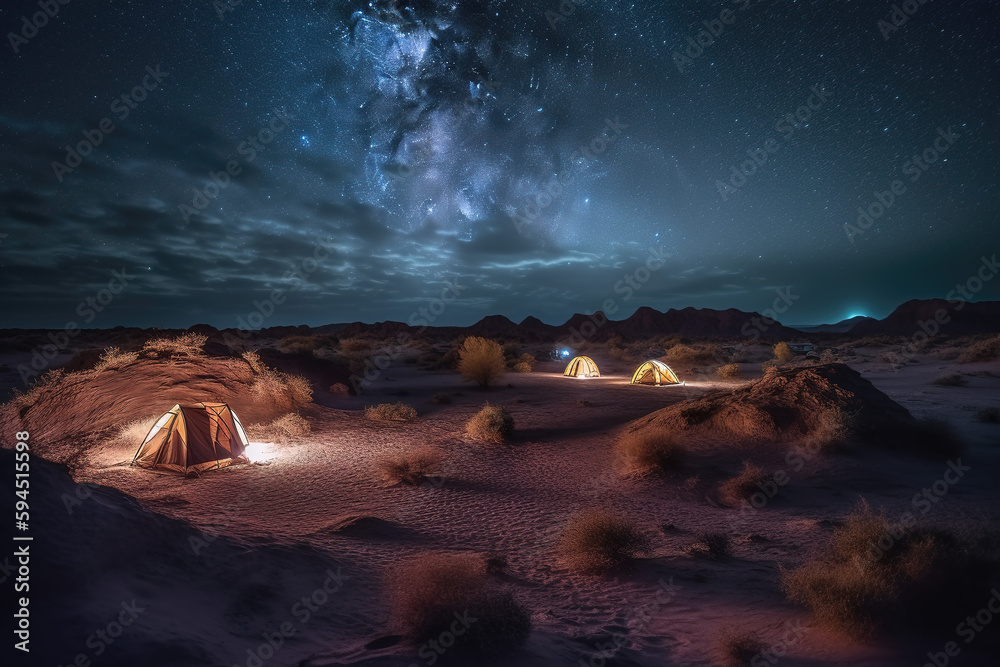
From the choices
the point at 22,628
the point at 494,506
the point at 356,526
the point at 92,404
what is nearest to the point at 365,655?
the point at 22,628

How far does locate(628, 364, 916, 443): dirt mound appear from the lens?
11305 millimetres

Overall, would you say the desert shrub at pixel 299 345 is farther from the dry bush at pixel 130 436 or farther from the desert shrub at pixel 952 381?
the desert shrub at pixel 952 381

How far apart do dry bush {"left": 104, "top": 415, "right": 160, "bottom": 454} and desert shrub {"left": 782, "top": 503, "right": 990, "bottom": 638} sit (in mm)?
15077

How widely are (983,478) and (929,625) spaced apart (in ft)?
25.6

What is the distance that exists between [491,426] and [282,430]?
702cm

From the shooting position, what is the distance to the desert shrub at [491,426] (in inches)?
564

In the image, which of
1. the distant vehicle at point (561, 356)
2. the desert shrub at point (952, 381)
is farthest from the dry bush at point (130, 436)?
the distant vehicle at point (561, 356)

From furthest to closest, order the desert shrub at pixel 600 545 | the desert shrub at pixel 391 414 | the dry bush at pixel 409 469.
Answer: the desert shrub at pixel 391 414
the dry bush at pixel 409 469
the desert shrub at pixel 600 545

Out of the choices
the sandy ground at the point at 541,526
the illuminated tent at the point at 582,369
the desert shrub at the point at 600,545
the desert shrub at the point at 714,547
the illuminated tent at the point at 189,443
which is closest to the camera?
the sandy ground at the point at 541,526

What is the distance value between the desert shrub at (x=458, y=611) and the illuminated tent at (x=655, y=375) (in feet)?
72.9

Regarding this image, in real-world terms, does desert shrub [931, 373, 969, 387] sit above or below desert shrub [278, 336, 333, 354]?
below

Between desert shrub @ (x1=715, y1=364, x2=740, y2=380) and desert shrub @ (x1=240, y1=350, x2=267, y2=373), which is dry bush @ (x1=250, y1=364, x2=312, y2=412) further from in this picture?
desert shrub @ (x1=715, y1=364, x2=740, y2=380)

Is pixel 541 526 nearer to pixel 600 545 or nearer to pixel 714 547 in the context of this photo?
pixel 600 545

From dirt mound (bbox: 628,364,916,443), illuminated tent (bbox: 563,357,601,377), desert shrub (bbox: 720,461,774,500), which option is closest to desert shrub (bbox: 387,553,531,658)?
desert shrub (bbox: 720,461,774,500)
